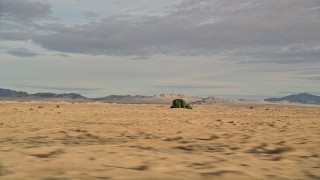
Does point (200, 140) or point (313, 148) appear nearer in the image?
point (313, 148)

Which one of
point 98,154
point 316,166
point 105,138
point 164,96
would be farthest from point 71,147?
point 164,96

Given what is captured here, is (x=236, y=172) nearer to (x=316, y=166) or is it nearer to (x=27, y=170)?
(x=316, y=166)

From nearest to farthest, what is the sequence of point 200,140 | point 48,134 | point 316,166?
point 316,166 < point 200,140 < point 48,134

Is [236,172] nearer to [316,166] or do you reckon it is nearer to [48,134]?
[316,166]

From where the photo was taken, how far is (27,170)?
18.9 feet

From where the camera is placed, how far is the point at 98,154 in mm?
7602

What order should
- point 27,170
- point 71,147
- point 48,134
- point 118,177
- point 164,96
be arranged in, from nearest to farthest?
point 118,177 < point 27,170 < point 71,147 < point 48,134 < point 164,96

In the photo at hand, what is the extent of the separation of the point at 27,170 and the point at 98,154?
199 centimetres

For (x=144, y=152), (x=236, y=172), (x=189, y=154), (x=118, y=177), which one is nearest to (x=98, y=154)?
(x=144, y=152)

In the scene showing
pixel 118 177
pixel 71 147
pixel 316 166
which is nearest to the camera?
pixel 118 177

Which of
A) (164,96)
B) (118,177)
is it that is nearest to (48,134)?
A: (118,177)

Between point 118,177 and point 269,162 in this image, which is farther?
point 269,162

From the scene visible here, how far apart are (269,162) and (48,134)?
263 inches

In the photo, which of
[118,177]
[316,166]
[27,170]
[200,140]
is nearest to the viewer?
[118,177]
